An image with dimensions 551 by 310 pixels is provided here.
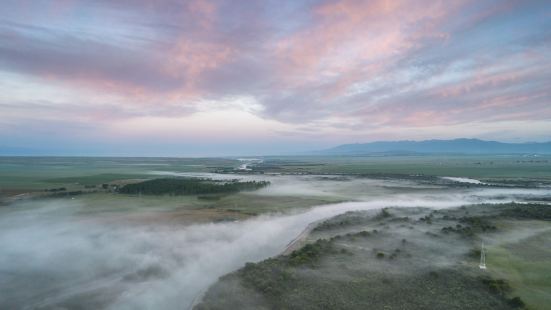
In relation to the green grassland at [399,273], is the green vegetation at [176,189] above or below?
above

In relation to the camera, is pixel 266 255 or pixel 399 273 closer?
pixel 399 273

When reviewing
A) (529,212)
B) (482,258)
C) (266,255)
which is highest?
(529,212)

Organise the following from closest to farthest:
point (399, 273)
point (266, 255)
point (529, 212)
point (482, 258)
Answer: point (399, 273), point (482, 258), point (266, 255), point (529, 212)

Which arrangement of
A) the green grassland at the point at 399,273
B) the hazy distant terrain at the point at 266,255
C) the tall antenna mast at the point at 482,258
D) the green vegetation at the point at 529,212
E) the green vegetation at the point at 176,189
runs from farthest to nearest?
the green vegetation at the point at 176,189
the green vegetation at the point at 529,212
the tall antenna mast at the point at 482,258
the hazy distant terrain at the point at 266,255
the green grassland at the point at 399,273

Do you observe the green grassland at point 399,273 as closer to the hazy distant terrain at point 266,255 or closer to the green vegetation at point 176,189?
the hazy distant terrain at point 266,255

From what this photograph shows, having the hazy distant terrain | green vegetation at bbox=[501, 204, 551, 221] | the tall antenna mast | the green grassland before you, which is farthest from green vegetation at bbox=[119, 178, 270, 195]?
the tall antenna mast

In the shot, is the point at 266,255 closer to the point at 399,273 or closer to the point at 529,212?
the point at 399,273

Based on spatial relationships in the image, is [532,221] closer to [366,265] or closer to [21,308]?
[366,265]

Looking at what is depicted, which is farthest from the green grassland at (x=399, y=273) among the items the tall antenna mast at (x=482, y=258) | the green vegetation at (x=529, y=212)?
the green vegetation at (x=529, y=212)

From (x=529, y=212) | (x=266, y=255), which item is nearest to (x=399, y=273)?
(x=266, y=255)

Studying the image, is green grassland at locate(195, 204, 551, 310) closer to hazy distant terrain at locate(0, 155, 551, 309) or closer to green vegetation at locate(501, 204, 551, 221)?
hazy distant terrain at locate(0, 155, 551, 309)

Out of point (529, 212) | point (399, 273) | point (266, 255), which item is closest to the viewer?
point (399, 273)

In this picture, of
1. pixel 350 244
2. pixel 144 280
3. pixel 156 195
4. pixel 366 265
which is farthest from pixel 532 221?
pixel 156 195
